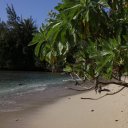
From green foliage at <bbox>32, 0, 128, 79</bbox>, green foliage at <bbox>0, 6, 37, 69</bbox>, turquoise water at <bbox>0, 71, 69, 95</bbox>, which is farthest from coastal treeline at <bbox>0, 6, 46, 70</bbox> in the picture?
green foliage at <bbox>32, 0, 128, 79</bbox>

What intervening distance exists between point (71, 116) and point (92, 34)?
8.59 meters

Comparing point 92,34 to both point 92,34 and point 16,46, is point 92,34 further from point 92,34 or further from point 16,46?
point 16,46

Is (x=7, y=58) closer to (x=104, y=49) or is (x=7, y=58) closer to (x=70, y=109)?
(x=70, y=109)

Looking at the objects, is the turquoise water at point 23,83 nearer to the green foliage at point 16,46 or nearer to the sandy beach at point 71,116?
the sandy beach at point 71,116

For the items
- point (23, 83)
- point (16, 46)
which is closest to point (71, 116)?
point (23, 83)

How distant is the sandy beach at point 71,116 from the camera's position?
35.6 ft

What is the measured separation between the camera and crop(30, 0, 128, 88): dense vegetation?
368cm

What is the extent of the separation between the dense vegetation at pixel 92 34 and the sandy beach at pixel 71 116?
6019 mm

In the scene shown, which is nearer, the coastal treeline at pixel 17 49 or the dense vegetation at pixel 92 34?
the dense vegetation at pixel 92 34

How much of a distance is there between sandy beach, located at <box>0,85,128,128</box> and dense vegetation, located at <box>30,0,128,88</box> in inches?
237

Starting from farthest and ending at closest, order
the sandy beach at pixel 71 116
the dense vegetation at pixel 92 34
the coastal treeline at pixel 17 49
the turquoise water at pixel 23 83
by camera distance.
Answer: the coastal treeline at pixel 17 49
the turquoise water at pixel 23 83
the sandy beach at pixel 71 116
the dense vegetation at pixel 92 34

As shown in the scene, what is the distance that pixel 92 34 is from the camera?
Result: 4.18 m

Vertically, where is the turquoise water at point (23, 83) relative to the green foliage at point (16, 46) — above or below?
below

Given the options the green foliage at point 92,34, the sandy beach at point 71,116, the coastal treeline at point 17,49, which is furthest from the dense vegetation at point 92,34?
the coastal treeline at point 17,49
